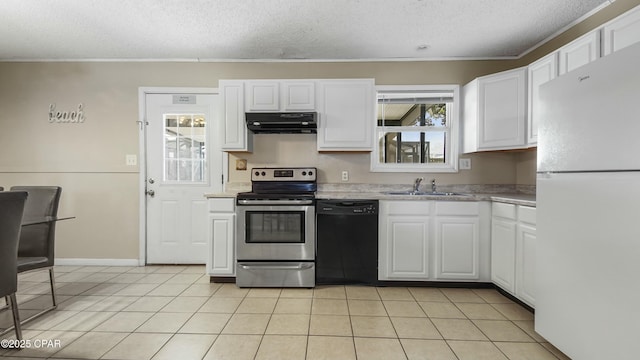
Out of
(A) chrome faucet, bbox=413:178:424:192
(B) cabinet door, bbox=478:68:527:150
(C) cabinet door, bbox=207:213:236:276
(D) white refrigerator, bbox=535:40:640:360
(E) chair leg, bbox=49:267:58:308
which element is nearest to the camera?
(D) white refrigerator, bbox=535:40:640:360

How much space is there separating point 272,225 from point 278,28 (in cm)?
189

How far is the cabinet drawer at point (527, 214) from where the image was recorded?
2080mm

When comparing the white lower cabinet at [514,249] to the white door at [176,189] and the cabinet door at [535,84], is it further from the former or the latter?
the white door at [176,189]

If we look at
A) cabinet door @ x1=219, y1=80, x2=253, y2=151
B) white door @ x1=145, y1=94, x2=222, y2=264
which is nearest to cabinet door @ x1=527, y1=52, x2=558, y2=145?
cabinet door @ x1=219, y1=80, x2=253, y2=151

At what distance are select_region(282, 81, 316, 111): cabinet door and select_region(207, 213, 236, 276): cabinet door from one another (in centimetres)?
134

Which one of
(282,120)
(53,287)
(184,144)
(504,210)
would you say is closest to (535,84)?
(504,210)

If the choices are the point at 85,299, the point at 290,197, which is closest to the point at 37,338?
the point at 85,299

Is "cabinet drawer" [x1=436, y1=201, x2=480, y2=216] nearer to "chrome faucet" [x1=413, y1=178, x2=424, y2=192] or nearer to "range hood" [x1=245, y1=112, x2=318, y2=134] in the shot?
"chrome faucet" [x1=413, y1=178, x2=424, y2=192]

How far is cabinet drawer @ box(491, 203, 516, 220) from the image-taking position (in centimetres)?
233

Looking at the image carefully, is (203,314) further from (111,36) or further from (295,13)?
(111,36)

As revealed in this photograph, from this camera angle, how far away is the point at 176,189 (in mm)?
3355

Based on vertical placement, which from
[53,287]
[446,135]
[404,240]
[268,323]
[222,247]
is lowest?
[268,323]

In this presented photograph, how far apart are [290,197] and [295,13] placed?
5.41ft

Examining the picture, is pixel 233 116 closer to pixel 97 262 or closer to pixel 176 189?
pixel 176 189
